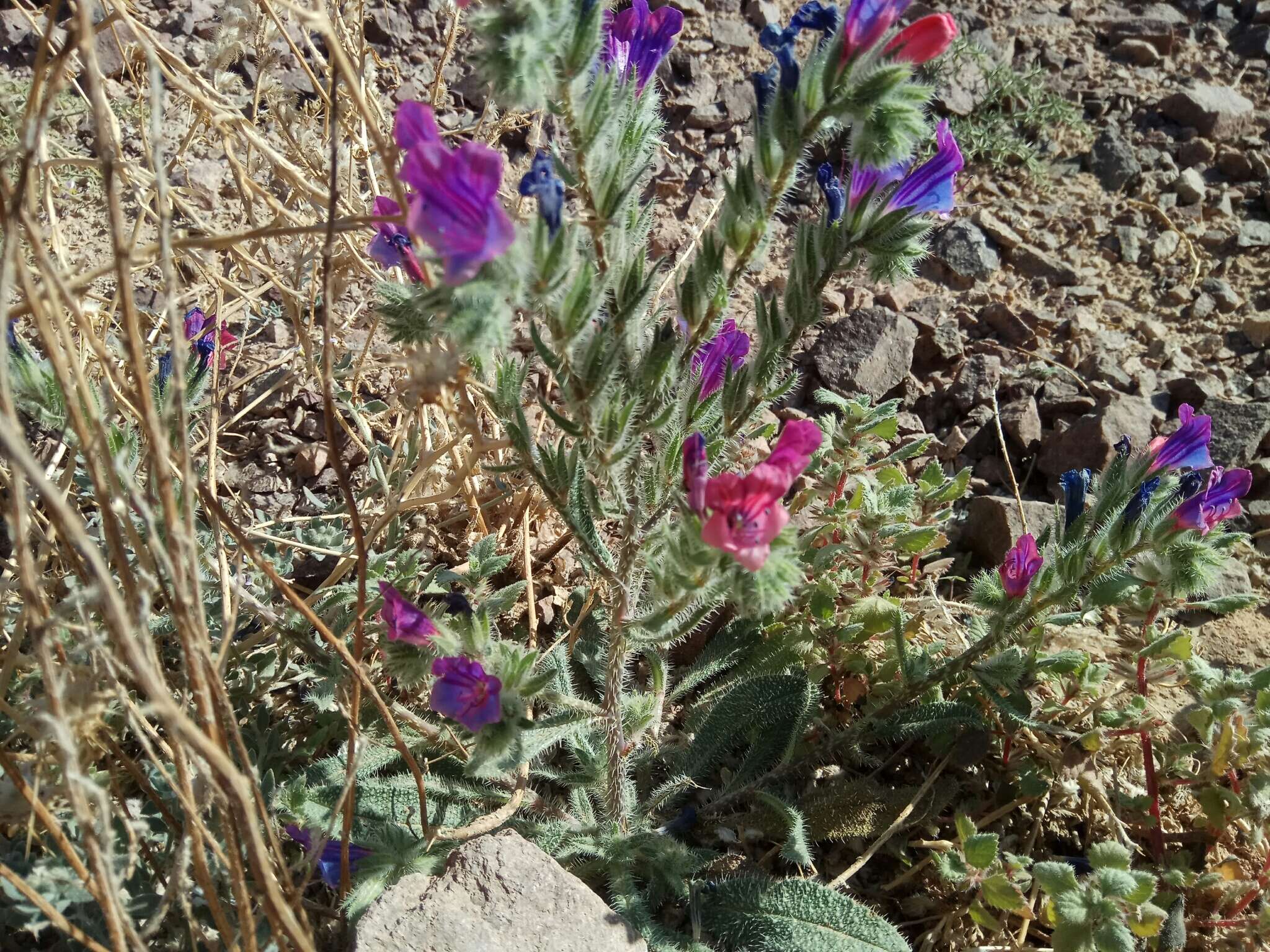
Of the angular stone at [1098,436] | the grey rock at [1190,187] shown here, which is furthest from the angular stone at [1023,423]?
the grey rock at [1190,187]

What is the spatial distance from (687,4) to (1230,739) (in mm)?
4207

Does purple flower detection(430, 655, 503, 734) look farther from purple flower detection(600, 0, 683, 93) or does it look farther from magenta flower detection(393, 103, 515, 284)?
purple flower detection(600, 0, 683, 93)

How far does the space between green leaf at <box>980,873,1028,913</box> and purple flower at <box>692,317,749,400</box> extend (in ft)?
4.21

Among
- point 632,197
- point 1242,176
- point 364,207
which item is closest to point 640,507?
point 632,197

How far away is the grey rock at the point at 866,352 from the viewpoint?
149 inches

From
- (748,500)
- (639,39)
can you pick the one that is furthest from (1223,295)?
(748,500)

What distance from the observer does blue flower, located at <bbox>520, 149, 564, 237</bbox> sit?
162 cm

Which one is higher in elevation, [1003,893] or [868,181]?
[868,181]

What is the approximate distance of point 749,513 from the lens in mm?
1719

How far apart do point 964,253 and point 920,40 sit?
276 centimetres

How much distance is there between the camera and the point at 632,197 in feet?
6.31

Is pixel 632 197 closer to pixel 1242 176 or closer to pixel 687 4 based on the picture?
pixel 687 4

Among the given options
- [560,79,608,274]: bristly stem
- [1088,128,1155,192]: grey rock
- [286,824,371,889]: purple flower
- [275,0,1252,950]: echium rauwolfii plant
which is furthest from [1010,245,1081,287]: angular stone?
[286,824,371,889]: purple flower

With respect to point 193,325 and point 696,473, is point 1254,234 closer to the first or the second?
point 696,473
